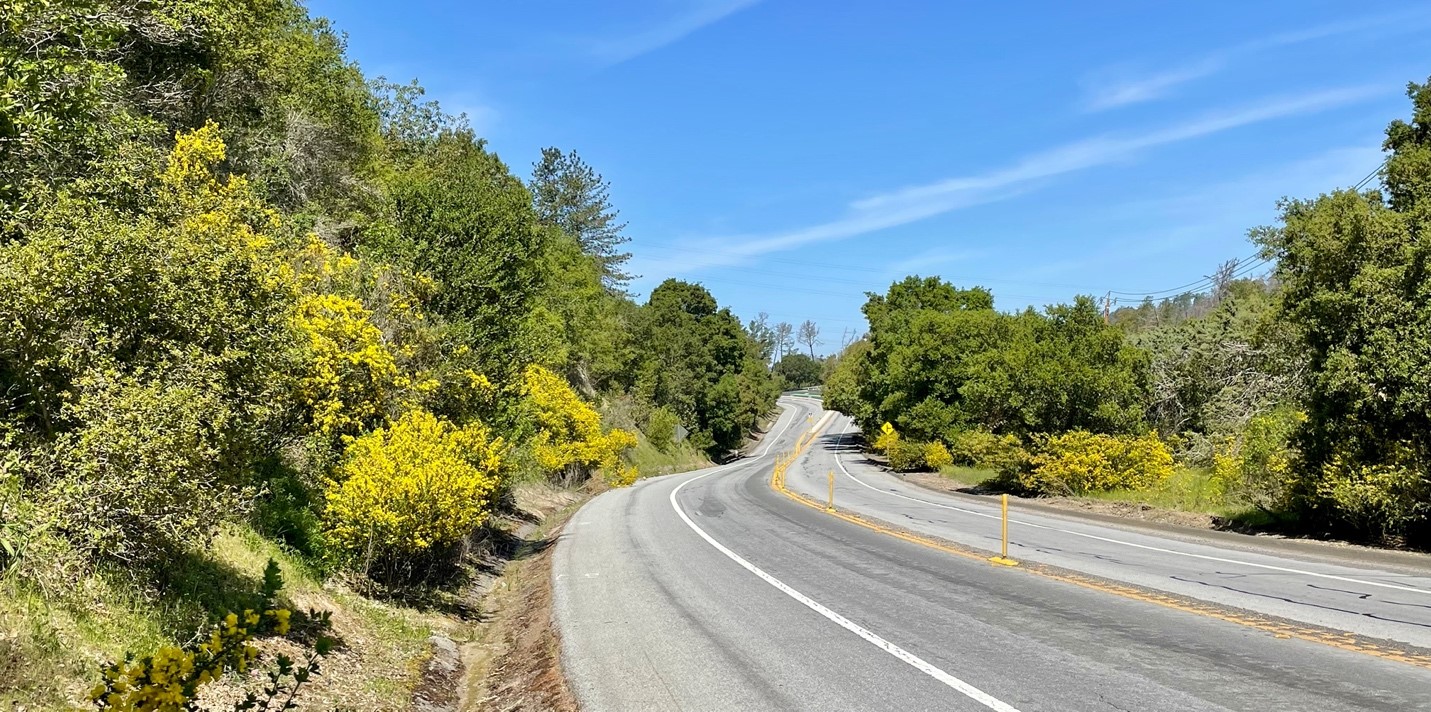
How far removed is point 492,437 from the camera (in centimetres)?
1789

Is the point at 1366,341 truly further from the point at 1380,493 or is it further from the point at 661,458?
the point at 661,458

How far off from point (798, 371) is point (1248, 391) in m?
Answer: 151

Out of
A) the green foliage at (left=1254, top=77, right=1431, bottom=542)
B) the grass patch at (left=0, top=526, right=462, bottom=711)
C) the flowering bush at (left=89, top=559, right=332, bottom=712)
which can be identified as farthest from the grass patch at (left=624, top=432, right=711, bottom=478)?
the flowering bush at (left=89, top=559, right=332, bottom=712)

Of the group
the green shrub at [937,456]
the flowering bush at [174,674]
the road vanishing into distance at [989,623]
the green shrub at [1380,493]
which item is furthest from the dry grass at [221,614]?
the green shrub at [937,456]

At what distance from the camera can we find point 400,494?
10.9 meters

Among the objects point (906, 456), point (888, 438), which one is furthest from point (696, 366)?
point (906, 456)

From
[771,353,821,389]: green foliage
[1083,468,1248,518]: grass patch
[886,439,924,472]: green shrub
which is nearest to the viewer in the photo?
[1083,468,1248,518]: grass patch

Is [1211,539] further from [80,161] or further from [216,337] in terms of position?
[80,161]

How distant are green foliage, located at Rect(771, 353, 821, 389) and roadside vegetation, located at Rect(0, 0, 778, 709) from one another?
15944cm

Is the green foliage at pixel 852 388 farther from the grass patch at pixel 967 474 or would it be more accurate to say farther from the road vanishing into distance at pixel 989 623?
the road vanishing into distance at pixel 989 623

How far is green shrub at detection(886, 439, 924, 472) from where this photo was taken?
51719 mm

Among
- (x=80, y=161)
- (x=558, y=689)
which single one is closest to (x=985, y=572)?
(x=558, y=689)

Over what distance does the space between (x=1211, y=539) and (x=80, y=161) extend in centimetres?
2059

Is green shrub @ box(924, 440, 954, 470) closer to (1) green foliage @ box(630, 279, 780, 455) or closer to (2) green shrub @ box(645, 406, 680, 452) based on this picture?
(2) green shrub @ box(645, 406, 680, 452)
